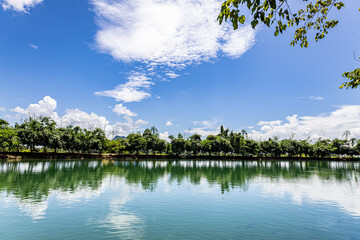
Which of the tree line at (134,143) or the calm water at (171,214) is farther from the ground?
the tree line at (134,143)

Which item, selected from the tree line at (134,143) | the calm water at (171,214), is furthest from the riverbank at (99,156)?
the calm water at (171,214)

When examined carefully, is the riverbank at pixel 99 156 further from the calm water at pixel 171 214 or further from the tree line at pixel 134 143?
the calm water at pixel 171 214

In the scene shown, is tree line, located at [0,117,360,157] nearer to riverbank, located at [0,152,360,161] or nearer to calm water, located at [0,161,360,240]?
riverbank, located at [0,152,360,161]

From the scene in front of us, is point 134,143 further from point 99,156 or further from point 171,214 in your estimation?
point 171,214

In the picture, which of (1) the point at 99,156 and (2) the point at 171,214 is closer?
(2) the point at 171,214

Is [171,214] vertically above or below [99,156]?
below

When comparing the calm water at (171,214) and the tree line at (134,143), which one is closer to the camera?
the calm water at (171,214)

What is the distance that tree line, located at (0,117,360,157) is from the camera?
65.1 meters

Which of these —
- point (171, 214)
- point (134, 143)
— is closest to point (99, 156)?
point (134, 143)

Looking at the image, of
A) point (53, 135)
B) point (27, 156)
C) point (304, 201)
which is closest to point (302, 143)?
point (304, 201)

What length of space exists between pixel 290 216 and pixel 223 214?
434 centimetres

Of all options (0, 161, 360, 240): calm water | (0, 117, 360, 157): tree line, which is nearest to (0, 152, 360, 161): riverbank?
(0, 117, 360, 157): tree line

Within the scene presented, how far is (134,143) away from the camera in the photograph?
85.1m

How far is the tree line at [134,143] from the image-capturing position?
65125mm
